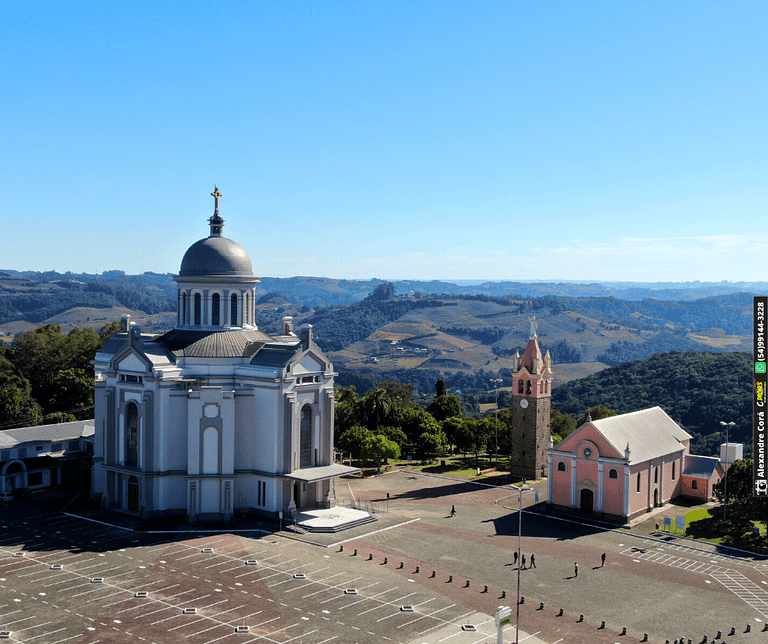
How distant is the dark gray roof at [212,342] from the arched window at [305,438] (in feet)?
24.7

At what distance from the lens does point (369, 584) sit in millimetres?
57500

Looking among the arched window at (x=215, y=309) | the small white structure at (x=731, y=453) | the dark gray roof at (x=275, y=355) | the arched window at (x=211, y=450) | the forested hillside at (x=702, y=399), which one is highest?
the arched window at (x=215, y=309)

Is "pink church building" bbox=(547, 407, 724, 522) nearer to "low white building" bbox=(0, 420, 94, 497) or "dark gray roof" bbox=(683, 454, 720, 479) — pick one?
"dark gray roof" bbox=(683, 454, 720, 479)

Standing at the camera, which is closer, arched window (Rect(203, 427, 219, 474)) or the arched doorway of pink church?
arched window (Rect(203, 427, 219, 474))

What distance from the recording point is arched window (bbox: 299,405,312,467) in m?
77.4

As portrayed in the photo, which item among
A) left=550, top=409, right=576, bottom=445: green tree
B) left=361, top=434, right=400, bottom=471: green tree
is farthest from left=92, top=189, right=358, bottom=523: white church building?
left=550, top=409, right=576, bottom=445: green tree

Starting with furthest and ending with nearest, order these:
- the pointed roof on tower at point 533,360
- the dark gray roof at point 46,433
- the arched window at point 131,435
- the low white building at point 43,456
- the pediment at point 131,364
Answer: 1. the pointed roof on tower at point 533,360
2. the dark gray roof at point 46,433
3. the low white building at point 43,456
4. the arched window at point 131,435
5. the pediment at point 131,364

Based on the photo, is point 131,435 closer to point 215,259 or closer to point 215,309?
point 215,309

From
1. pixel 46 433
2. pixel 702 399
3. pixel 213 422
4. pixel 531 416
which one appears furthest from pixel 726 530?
pixel 702 399

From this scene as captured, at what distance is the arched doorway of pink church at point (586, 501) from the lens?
257ft

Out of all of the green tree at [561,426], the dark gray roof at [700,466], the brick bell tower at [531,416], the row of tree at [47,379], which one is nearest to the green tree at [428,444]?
the brick bell tower at [531,416]

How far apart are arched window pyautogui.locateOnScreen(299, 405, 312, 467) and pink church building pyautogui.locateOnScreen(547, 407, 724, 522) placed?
23.2 meters

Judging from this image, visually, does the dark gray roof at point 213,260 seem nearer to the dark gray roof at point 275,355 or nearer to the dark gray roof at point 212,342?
the dark gray roof at point 212,342

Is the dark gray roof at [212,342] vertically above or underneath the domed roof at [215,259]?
underneath
